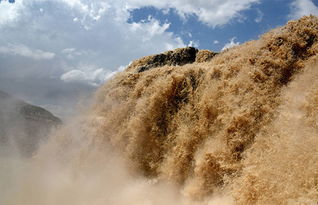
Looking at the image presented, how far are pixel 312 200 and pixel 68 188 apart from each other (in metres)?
8.67

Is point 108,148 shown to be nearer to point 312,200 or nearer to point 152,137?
point 152,137

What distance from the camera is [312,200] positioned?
6281 millimetres

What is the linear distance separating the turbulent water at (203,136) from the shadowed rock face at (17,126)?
75.6 ft

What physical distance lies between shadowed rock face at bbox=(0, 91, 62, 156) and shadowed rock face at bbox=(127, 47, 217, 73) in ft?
73.1

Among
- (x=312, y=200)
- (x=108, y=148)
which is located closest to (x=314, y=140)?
(x=312, y=200)

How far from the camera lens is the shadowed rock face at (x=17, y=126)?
118ft

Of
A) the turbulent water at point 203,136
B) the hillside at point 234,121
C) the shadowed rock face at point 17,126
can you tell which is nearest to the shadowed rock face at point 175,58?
the turbulent water at point 203,136

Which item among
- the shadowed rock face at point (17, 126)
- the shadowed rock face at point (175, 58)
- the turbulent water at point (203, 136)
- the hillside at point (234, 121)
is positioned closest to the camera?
the hillside at point (234, 121)

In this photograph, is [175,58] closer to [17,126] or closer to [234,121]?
[234,121]

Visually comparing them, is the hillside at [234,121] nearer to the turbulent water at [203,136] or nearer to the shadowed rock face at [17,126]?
the turbulent water at [203,136]

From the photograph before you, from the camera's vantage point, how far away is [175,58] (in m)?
15.2

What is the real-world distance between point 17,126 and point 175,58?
97.0 ft

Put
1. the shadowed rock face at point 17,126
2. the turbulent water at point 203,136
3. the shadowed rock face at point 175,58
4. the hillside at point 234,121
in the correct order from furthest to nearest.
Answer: the shadowed rock face at point 17,126, the shadowed rock face at point 175,58, the turbulent water at point 203,136, the hillside at point 234,121

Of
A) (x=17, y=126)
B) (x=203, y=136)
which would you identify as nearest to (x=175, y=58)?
(x=203, y=136)
